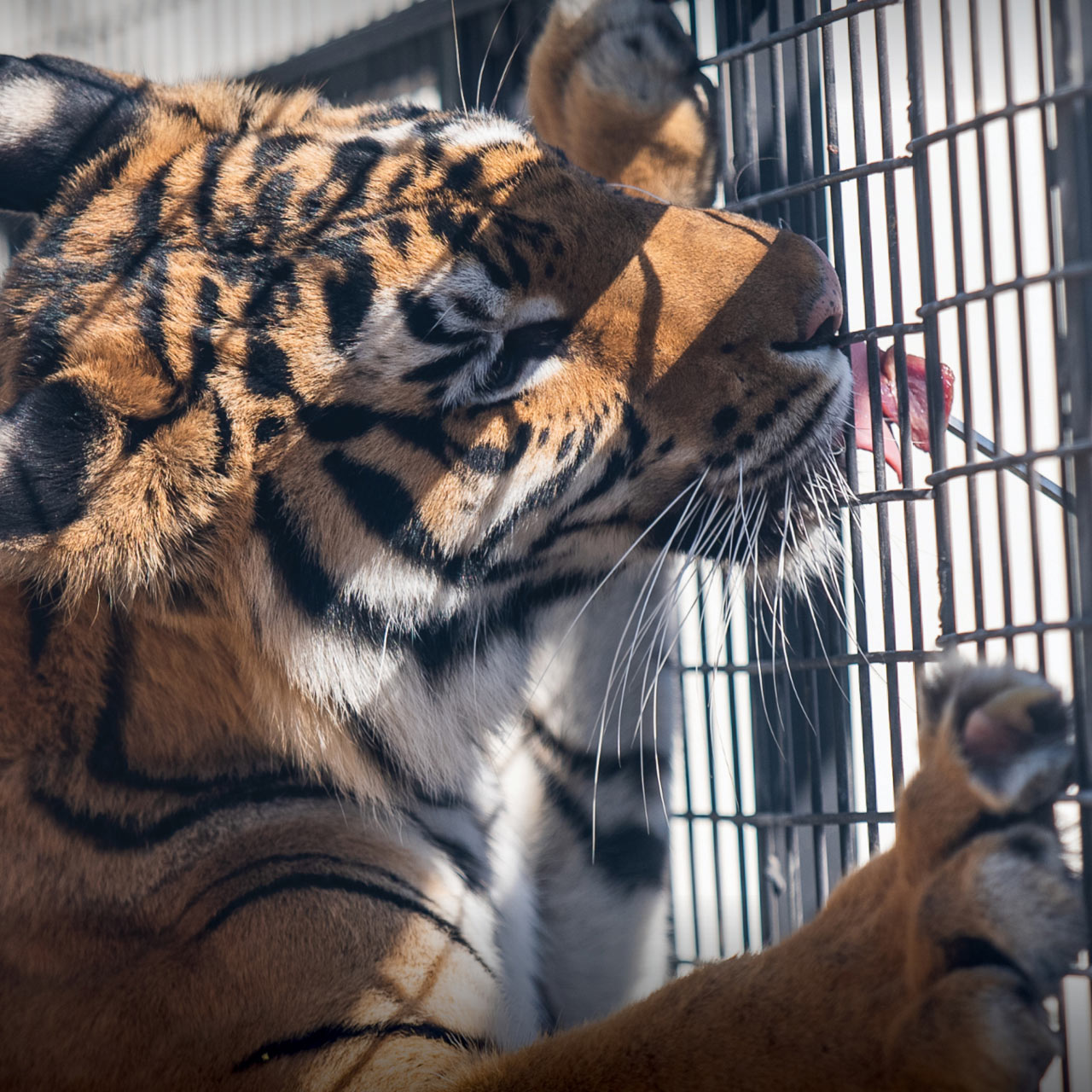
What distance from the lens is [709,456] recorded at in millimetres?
1280

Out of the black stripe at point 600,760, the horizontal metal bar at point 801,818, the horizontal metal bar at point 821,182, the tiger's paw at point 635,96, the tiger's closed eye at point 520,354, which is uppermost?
the tiger's paw at point 635,96

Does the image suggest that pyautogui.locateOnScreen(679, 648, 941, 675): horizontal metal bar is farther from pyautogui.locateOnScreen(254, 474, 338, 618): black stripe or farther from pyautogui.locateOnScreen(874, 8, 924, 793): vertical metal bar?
pyautogui.locateOnScreen(254, 474, 338, 618): black stripe

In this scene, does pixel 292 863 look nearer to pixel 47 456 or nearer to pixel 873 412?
pixel 47 456

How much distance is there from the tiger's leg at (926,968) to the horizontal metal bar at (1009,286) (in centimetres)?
33

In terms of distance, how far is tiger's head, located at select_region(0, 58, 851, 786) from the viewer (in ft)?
3.86

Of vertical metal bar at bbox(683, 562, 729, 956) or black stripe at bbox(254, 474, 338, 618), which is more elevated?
black stripe at bbox(254, 474, 338, 618)

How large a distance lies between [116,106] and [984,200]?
3.31 feet

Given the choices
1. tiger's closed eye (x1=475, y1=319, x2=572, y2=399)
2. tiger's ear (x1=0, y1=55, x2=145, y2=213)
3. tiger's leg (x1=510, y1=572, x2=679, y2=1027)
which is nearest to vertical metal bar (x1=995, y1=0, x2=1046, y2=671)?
tiger's closed eye (x1=475, y1=319, x2=572, y2=399)

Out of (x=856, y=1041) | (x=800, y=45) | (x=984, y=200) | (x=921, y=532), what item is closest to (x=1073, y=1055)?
(x=856, y=1041)

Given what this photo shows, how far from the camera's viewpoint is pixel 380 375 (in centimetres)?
120

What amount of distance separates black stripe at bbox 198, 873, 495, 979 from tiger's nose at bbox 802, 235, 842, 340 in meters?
0.77

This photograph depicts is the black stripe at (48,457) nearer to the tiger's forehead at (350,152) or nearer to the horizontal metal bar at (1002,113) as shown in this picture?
the tiger's forehead at (350,152)

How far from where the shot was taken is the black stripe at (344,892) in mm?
1220

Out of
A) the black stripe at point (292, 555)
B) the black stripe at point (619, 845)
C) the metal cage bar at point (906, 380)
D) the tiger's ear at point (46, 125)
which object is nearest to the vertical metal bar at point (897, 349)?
the metal cage bar at point (906, 380)
